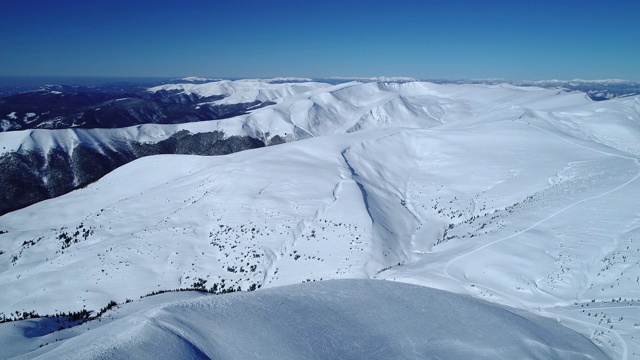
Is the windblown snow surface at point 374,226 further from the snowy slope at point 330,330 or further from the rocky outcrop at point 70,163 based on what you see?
the rocky outcrop at point 70,163

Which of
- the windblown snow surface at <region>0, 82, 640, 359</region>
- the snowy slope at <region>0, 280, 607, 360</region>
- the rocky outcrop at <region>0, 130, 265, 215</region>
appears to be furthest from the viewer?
the rocky outcrop at <region>0, 130, 265, 215</region>

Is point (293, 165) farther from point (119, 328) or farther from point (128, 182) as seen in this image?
point (119, 328)

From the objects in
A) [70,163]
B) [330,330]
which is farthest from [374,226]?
[70,163]

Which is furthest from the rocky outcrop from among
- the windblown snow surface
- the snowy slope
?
the snowy slope

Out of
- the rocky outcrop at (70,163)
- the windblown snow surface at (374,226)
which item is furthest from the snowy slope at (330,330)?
the rocky outcrop at (70,163)

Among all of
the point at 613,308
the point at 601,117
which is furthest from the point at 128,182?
the point at 601,117

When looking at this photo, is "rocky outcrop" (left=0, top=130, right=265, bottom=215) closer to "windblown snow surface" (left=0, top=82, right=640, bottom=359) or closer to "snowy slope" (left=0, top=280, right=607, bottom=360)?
"windblown snow surface" (left=0, top=82, right=640, bottom=359)
